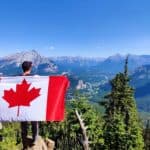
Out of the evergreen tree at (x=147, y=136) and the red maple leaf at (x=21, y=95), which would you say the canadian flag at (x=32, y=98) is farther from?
the evergreen tree at (x=147, y=136)

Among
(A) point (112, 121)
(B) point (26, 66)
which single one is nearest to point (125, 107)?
(A) point (112, 121)

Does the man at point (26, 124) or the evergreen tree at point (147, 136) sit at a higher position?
the man at point (26, 124)

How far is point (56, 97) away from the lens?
1320 centimetres

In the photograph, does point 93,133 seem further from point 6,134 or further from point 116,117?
point 6,134

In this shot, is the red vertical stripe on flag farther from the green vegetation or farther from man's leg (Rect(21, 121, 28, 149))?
the green vegetation

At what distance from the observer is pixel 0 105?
1334 centimetres

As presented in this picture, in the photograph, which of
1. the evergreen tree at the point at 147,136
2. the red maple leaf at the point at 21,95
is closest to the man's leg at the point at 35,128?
the red maple leaf at the point at 21,95

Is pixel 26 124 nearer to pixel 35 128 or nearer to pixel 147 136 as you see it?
pixel 35 128

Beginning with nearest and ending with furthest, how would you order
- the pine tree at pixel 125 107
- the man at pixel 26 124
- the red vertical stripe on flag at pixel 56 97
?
the red vertical stripe on flag at pixel 56 97, the man at pixel 26 124, the pine tree at pixel 125 107

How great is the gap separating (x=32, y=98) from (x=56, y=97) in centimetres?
68

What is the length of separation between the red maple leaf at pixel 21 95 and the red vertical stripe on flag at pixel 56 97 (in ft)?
1.41

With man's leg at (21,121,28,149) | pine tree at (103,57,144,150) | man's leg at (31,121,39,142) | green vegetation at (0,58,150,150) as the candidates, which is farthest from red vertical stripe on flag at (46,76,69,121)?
pine tree at (103,57,144,150)

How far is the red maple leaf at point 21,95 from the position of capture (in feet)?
43.0

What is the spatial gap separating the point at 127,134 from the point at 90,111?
1040 cm
